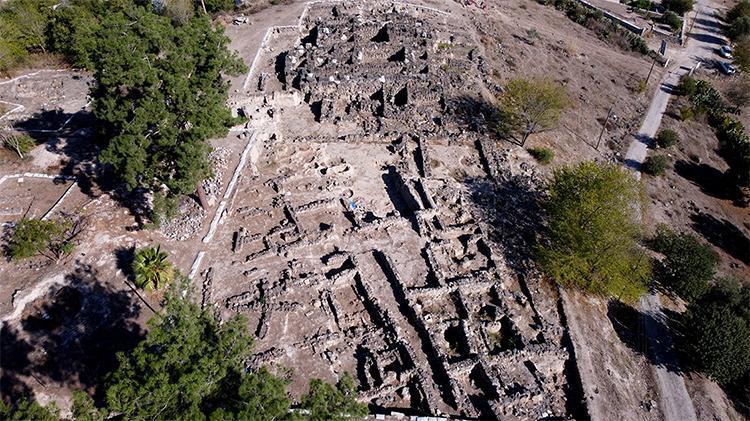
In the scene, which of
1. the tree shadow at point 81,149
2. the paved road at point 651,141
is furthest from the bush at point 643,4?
the tree shadow at point 81,149

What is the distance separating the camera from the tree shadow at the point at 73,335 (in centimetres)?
2442

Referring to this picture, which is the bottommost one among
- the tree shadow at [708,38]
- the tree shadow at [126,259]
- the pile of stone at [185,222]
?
the tree shadow at [126,259]

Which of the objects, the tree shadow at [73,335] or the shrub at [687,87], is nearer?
the tree shadow at [73,335]

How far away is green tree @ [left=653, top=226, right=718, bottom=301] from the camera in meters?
32.3

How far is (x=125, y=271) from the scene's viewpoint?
95.6 ft

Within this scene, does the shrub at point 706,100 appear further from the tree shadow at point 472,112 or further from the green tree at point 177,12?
the green tree at point 177,12

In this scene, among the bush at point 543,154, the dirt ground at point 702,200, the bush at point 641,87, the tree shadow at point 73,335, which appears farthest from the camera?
the bush at point 641,87

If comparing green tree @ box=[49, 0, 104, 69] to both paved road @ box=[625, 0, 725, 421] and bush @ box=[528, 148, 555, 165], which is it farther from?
paved road @ box=[625, 0, 725, 421]

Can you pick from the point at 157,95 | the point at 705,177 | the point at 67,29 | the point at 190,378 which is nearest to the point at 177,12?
the point at 67,29

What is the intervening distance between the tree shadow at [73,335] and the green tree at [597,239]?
27.7 metres

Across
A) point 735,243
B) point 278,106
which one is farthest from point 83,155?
point 735,243

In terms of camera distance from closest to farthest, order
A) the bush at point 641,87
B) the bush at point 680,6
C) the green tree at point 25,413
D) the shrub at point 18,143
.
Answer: the green tree at point 25,413
the shrub at point 18,143
the bush at point 641,87
the bush at point 680,6

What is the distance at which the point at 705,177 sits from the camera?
153ft

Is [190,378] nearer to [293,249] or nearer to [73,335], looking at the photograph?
[73,335]
